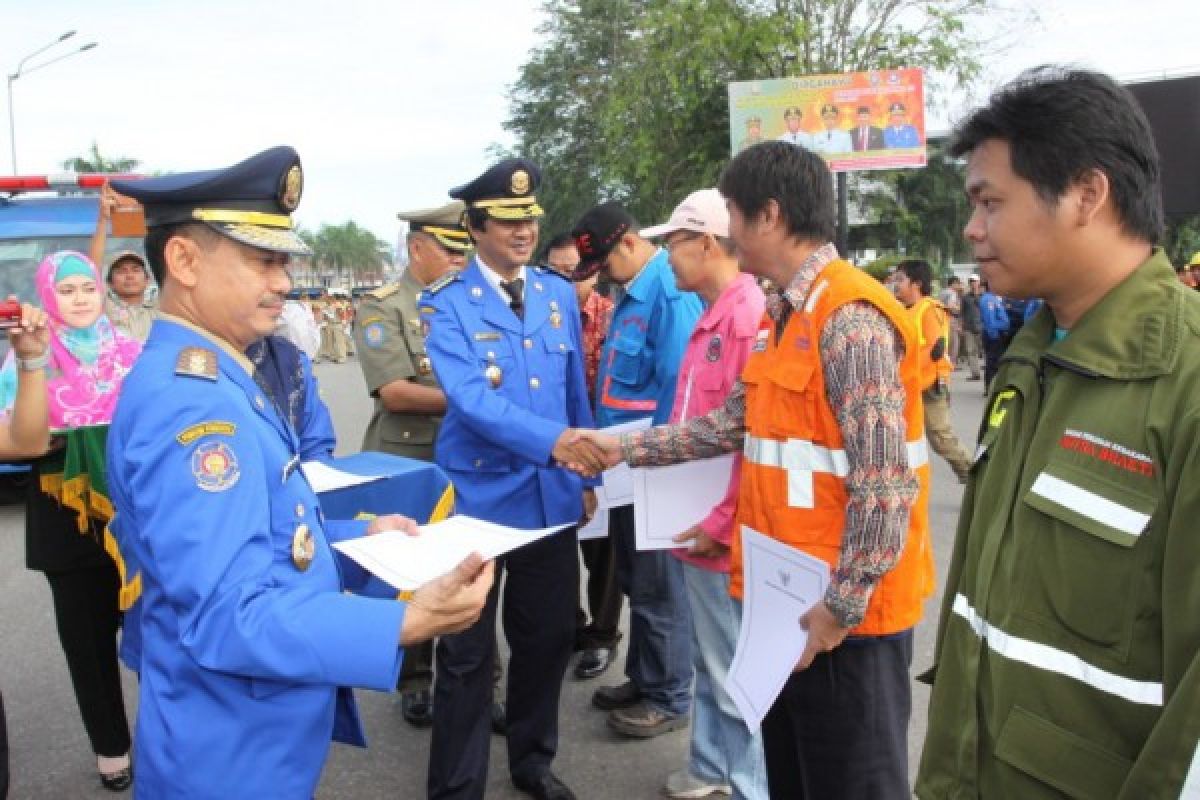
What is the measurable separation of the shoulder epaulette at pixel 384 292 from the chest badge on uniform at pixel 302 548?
113 inches

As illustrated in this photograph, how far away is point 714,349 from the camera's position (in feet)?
10.00

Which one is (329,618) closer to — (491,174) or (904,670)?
(904,670)

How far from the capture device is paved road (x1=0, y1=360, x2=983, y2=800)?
11.7 feet

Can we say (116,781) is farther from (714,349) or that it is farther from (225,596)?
(714,349)

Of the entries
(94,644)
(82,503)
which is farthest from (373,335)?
(94,644)

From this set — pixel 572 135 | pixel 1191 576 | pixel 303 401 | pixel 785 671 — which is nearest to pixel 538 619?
pixel 303 401

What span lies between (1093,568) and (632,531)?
2938 millimetres

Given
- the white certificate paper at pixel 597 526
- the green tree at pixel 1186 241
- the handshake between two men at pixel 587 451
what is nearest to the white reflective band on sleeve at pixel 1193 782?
the handshake between two men at pixel 587 451

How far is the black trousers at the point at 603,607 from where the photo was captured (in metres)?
4.79

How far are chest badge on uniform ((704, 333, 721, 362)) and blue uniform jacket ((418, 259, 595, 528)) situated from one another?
0.55m

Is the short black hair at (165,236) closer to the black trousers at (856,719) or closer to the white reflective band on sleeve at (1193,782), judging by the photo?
the black trousers at (856,719)

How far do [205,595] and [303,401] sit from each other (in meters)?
1.45

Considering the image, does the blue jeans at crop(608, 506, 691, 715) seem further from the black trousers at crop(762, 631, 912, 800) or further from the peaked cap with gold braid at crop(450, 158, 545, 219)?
the black trousers at crop(762, 631, 912, 800)

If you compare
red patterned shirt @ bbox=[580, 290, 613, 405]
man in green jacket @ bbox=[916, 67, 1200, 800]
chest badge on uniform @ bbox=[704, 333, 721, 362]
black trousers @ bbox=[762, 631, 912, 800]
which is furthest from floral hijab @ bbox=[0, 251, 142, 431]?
man in green jacket @ bbox=[916, 67, 1200, 800]
